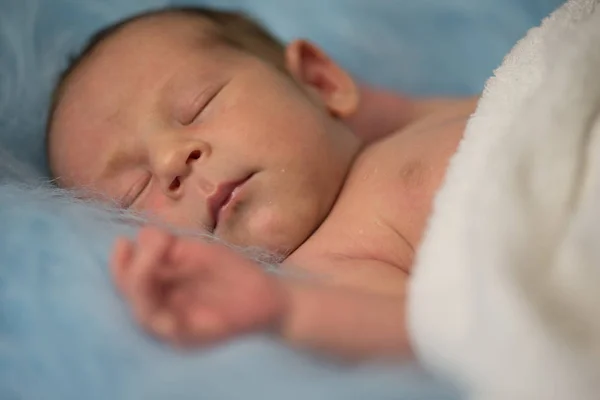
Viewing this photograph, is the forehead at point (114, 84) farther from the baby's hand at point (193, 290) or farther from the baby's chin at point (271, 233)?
the baby's hand at point (193, 290)

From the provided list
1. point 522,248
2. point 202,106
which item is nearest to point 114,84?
point 202,106

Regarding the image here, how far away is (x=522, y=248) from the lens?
25.3 inches

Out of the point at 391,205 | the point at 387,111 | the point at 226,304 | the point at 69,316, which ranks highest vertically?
the point at 387,111

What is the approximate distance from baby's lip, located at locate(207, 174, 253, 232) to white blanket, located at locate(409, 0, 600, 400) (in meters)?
0.29

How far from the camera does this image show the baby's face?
93 centimetres

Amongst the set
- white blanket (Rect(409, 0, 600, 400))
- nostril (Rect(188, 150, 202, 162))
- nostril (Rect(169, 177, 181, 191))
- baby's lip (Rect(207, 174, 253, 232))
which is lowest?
nostril (Rect(169, 177, 181, 191))

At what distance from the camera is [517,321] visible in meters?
0.59

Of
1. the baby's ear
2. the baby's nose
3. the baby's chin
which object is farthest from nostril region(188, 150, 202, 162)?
the baby's ear

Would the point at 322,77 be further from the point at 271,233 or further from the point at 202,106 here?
the point at 271,233

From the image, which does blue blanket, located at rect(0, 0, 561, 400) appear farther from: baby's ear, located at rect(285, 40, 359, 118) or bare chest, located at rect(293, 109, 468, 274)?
baby's ear, located at rect(285, 40, 359, 118)

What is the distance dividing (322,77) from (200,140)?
32 centimetres

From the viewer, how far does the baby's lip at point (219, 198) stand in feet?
3.02

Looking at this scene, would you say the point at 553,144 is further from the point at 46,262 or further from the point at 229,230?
the point at 46,262

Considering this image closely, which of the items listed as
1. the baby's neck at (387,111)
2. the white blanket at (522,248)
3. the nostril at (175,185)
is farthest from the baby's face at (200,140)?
the white blanket at (522,248)
